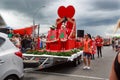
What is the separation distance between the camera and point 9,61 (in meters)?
6.39

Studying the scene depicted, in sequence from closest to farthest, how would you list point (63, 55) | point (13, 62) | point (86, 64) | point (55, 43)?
1. point (13, 62)
2. point (63, 55)
3. point (86, 64)
4. point (55, 43)

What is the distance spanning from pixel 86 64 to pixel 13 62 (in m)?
7.49

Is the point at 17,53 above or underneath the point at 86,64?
above

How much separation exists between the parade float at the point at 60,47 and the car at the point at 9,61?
10.8 feet

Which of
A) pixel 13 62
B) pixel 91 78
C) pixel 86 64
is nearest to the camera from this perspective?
pixel 13 62

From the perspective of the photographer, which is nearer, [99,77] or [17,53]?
[17,53]

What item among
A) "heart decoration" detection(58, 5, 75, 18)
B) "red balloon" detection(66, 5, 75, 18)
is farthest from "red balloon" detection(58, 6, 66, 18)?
"red balloon" detection(66, 5, 75, 18)

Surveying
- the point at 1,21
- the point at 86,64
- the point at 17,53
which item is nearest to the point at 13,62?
the point at 17,53

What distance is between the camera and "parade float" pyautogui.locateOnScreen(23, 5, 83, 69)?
1182 cm

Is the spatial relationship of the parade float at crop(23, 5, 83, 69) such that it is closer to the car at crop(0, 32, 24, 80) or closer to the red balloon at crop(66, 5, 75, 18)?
the red balloon at crop(66, 5, 75, 18)

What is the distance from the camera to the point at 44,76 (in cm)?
1091

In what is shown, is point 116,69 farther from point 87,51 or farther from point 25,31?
point 25,31

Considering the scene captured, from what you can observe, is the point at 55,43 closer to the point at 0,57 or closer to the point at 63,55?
the point at 63,55

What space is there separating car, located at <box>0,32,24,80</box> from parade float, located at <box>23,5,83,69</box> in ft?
10.8
